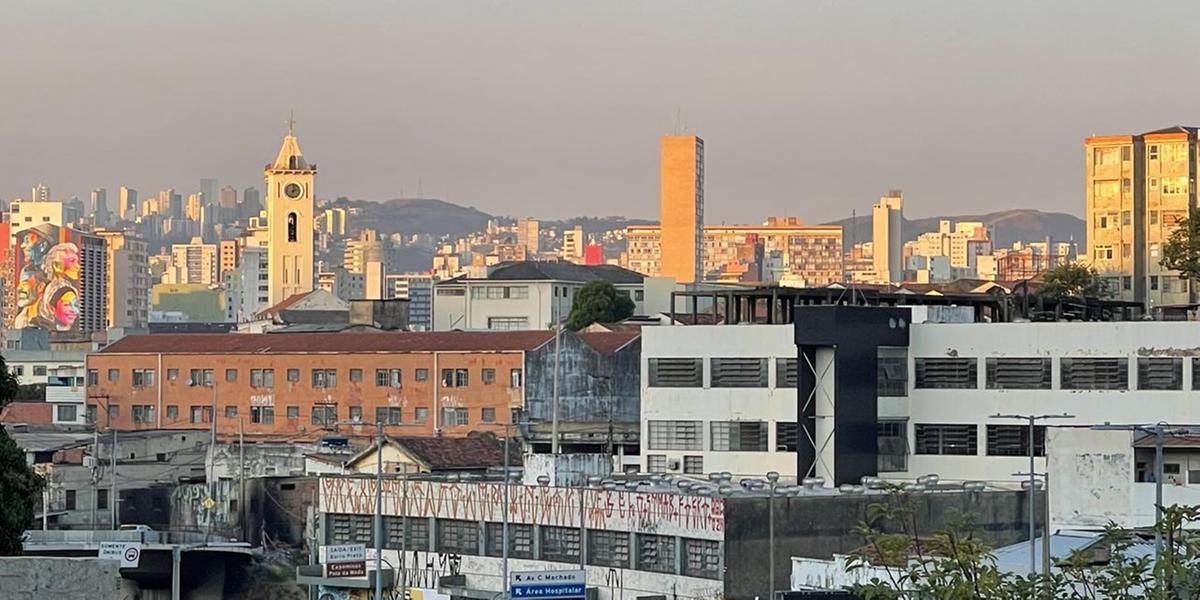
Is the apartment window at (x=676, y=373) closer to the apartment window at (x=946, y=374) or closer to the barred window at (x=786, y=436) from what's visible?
the barred window at (x=786, y=436)

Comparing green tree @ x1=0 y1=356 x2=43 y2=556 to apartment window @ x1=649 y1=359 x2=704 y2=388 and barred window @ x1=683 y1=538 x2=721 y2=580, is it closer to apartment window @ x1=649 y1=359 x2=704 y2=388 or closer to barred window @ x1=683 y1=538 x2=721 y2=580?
barred window @ x1=683 y1=538 x2=721 y2=580

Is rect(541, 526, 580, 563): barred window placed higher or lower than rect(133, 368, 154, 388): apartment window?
lower

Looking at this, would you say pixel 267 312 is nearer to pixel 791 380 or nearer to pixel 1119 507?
pixel 791 380

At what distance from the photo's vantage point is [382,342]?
318 feet

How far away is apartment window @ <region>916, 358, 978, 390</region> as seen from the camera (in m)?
64.2

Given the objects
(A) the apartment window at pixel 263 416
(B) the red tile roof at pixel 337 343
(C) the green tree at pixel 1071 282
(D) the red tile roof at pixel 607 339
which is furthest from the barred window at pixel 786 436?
(C) the green tree at pixel 1071 282

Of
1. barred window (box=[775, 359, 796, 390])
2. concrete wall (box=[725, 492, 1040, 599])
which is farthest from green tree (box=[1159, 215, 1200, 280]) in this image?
concrete wall (box=[725, 492, 1040, 599])

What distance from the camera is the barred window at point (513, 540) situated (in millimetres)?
55281

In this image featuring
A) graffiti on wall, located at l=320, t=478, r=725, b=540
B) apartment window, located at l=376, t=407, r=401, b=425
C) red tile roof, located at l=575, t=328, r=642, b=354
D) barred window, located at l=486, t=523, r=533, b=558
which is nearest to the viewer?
graffiti on wall, located at l=320, t=478, r=725, b=540

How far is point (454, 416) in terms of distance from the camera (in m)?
93.8

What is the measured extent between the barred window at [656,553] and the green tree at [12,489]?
64.0ft

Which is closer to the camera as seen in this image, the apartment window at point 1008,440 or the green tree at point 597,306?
the apartment window at point 1008,440

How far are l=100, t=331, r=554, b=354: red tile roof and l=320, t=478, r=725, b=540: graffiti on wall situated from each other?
3331 centimetres

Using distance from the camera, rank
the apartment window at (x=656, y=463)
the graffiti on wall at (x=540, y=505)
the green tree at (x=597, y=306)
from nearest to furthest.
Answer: the graffiti on wall at (x=540, y=505), the apartment window at (x=656, y=463), the green tree at (x=597, y=306)
